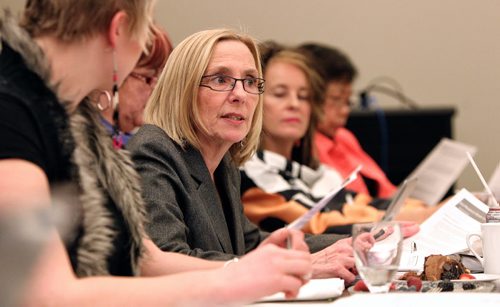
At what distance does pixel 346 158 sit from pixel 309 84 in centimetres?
83

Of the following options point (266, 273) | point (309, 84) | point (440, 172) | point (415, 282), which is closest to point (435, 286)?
point (415, 282)

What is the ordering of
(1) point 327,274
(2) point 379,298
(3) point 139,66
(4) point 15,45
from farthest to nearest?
(3) point 139,66 → (1) point 327,274 → (2) point 379,298 → (4) point 15,45

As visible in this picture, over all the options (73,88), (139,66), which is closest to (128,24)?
(73,88)

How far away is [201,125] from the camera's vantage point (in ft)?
7.74

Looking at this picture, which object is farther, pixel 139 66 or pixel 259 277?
pixel 139 66

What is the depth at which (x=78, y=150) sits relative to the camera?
1604mm

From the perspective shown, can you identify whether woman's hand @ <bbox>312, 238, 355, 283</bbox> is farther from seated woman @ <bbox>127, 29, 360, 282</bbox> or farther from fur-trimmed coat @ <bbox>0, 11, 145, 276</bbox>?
fur-trimmed coat @ <bbox>0, 11, 145, 276</bbox>

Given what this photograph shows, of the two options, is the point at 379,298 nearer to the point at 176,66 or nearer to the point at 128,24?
the point at 128,24

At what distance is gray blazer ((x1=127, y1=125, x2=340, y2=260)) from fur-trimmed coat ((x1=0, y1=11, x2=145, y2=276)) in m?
0.40

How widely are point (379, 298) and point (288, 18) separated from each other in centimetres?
464

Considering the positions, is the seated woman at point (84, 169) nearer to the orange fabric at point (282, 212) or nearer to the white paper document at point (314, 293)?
the white paper document at point (314, 293)

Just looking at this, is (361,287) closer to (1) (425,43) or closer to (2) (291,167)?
(2) (291,167)

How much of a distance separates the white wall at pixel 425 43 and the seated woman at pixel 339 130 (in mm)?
1150

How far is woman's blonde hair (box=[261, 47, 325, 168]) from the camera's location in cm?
408
